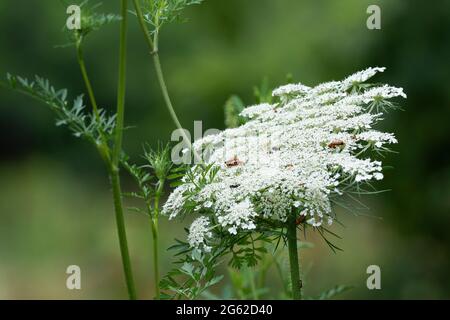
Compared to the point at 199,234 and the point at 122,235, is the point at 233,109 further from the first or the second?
the point at 122,235

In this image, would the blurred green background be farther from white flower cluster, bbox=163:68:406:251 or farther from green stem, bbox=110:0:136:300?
green stem, bbox=110:0:136:300

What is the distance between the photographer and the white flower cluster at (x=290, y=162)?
118 cm

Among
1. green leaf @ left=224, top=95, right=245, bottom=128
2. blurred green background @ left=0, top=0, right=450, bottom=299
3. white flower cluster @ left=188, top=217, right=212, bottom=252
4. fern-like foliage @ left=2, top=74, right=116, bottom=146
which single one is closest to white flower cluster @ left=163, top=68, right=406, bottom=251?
white flower cluster @ left=188, top=217, right=212, bottom=252

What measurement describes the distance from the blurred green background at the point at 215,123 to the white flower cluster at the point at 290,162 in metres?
0.12

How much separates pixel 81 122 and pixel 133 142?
27.1 feet

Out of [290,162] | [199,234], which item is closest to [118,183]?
[199,234]

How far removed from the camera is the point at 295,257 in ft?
4.22

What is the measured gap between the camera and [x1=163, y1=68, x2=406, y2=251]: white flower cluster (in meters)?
1.18

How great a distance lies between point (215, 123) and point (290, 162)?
6335mm

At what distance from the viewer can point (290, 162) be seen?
126cm

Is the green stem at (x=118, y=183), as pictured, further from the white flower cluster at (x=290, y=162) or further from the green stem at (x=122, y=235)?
the white flower cluster at (x=290, y=162)

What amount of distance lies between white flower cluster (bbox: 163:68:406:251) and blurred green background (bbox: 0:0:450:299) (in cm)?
12
